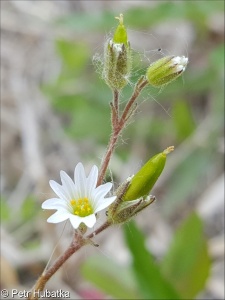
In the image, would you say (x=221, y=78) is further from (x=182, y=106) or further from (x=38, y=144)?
(x=38, y=144)

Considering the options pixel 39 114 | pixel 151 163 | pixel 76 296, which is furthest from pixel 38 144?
pixel 151 163

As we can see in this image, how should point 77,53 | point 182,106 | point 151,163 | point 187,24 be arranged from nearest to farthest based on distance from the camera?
point 151,163
point 182,106
point 77,53
point 187,24

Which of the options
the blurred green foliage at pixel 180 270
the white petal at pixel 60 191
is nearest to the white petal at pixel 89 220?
the white petal at pixel 60 191

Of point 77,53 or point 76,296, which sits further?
point 77,53

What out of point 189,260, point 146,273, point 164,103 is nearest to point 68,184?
point 146,273

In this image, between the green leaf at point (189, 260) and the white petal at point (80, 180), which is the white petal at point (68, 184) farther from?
the green leaf at point (189, 260)

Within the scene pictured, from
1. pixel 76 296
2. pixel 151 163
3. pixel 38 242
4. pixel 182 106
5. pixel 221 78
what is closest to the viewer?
pixel 151 163
